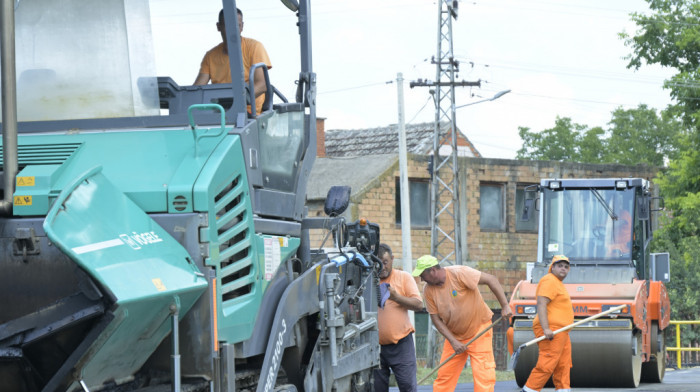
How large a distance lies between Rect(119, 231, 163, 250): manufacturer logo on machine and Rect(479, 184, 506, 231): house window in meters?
27.6

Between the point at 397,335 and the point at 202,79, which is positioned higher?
the point at 202,79

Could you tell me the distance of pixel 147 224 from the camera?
591 cm

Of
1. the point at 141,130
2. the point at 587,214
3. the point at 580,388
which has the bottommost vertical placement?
the point at 580,388

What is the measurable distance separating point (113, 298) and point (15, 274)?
777 mm

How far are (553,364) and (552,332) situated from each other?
0.35m

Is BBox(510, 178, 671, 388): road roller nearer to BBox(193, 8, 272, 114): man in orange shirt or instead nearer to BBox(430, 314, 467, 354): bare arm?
BBox(430, 314, 467, 354): bare arm

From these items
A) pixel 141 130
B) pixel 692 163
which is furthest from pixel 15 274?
pixel 692 163

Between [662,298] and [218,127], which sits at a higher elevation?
[218,127]

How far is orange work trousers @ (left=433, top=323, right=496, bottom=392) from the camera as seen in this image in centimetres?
1055

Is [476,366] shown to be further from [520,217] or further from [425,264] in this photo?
[520,217]

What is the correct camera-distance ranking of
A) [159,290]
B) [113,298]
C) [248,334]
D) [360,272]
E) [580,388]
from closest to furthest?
[113,298], [159,290], [248,334], [360,272], [580,388]

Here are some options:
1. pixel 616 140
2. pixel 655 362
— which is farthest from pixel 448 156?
pixel 616 140

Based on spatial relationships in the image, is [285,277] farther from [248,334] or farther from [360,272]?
[360,272]

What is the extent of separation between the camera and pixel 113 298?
512 cm
